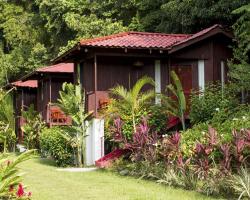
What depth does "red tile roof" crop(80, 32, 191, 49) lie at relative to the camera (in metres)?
18.1

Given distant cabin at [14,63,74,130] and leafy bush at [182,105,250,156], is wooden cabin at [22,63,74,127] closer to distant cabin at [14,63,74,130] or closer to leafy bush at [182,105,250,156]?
distant cabin at [14,63,74,130]

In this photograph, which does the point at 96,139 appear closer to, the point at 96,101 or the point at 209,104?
the point at 96,101

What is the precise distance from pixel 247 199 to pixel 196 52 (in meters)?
9.95

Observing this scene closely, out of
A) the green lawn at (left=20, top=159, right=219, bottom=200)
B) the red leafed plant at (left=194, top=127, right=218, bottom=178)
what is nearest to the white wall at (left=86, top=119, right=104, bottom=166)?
the green lawn at (left=20, top=159, right=219, bottom=200)

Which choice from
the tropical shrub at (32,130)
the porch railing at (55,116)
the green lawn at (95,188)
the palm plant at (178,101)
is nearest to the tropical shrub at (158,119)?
the palm plant at (178,101)

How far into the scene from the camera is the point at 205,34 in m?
18.6

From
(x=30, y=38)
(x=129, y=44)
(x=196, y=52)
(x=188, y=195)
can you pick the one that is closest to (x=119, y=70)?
(x=129, y=44)

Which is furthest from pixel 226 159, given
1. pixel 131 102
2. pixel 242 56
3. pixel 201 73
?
pixel 201 73

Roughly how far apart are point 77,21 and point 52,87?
6768 millimetres

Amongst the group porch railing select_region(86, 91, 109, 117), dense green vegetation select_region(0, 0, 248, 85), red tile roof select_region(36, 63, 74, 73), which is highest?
dense green vegetation select_region(0, 0, 248, 85)

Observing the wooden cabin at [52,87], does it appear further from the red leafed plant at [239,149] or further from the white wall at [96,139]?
the red leafed plant at [239,149]

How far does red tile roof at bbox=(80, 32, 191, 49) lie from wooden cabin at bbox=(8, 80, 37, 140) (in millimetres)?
13094

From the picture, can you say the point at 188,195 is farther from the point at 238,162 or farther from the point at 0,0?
the point at 0,0

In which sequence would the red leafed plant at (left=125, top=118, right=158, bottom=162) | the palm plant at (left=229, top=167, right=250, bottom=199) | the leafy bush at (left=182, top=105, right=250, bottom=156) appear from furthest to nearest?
the red leafed plant at (left=125, top=118, right=158, bottom=162)
the leafy bush at (left=182, top=105, right=250, bottom=156)
the palm plant at (left=229, top=167, right=250, bottom=199)
